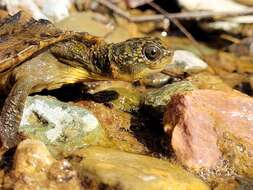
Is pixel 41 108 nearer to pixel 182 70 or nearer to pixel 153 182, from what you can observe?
pixel 153 182

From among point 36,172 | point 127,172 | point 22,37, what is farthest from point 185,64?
point 36,172

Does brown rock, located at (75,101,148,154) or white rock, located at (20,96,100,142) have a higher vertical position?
white rock, located at (20,96,100,142)

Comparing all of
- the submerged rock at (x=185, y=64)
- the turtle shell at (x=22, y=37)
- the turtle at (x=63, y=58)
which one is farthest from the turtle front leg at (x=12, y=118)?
the submerged rock at (x=185, y=64)

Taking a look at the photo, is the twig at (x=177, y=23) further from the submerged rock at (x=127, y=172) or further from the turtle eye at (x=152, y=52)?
the submerged rock at (x=127, y=172)

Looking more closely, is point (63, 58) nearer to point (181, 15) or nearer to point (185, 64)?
point (185, 64)

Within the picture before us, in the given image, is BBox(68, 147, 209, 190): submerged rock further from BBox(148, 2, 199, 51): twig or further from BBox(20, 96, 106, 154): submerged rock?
BBox(148, 2, 199, 51): twig

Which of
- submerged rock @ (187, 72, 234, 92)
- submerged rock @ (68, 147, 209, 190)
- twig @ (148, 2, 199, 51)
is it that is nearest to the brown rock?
submerged rock @ (68, 147, 209, 190)

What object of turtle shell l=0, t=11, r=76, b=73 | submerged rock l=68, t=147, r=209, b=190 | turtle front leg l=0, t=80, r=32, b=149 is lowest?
submerged rock l=68, t=147, r=209, b=190
